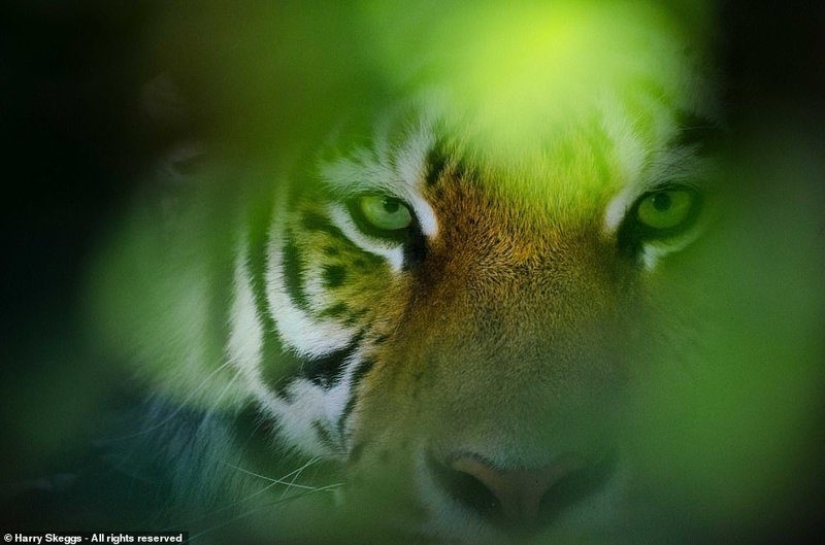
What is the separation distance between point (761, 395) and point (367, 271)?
461 mm

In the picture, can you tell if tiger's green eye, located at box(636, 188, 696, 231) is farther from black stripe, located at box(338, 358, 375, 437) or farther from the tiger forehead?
black stripe, located at box(338, 358, 375, 437)

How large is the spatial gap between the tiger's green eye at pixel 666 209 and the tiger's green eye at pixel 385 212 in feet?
0.82

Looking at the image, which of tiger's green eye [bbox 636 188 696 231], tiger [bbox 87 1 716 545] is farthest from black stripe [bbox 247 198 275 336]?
tiger's green eye [bbox 636 188 696 231]

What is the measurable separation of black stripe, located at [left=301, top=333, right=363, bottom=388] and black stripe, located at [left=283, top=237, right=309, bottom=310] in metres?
0.07

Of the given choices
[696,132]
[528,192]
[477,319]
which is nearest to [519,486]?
[477,319]

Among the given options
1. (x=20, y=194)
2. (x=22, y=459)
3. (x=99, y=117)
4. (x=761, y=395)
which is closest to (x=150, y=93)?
(x=99, y=117)

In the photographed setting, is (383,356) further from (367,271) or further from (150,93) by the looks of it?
(150,93)

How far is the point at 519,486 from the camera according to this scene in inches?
33.5

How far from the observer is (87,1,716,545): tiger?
2.89 ft

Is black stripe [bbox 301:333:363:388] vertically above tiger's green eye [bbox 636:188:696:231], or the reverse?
tiger's green eye [bbox 636:188:696:231]

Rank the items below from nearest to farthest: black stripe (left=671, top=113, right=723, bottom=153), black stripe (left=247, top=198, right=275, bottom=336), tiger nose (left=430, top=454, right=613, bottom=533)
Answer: tiger nose (left=430, top=454, right=613, bottom=533), black stripe (left=671, top=113, right=723, bottom=153), black stripe (left=247, top=198, right=275, bottom=336)

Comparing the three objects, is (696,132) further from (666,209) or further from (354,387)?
(354,387)

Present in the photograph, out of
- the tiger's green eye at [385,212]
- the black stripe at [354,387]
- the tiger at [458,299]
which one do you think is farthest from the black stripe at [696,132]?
the black stripe at [354,387]

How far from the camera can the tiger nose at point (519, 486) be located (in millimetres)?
850
